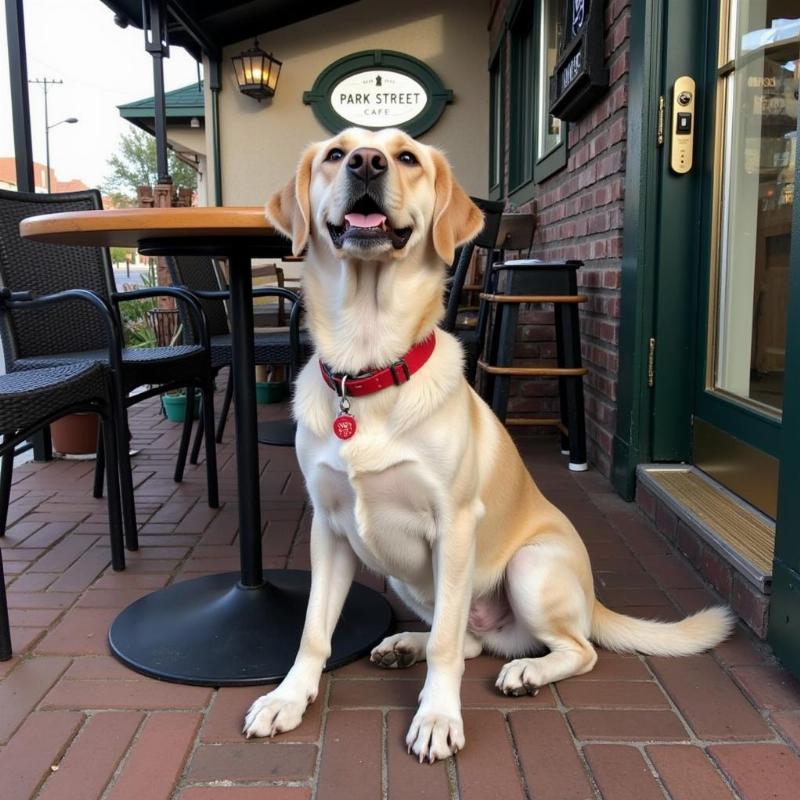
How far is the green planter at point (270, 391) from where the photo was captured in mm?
6008

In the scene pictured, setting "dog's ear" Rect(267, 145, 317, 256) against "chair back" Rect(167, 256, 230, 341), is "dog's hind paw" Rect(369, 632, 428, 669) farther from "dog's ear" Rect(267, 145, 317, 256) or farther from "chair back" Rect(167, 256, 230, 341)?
"chair back" Rect(167, 256, 230, 341)

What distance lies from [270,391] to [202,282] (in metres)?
1.31

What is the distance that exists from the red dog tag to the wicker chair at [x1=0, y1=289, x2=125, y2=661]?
1009 millimetres

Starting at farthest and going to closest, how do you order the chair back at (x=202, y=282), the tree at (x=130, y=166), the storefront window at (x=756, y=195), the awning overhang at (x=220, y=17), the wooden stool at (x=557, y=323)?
the tree at (x=130, y=166) → the awning overhang at (x=220, y=17) → the chair back at (x=202, y=282) → the wooden stool at (x=557, y=323) → the storefront window at (x=756, y=195)

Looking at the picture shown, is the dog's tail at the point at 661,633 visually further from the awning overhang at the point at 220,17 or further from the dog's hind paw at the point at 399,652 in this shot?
the awning overhang at the point at 220,17

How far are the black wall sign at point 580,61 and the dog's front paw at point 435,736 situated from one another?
3010 millimetres

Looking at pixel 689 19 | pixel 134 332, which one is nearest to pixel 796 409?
pixel 689 19

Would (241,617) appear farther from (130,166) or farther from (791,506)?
(130,166)

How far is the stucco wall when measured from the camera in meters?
8.50

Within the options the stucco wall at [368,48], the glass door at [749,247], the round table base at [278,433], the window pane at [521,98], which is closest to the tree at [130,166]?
the stucco wall at [368,48]

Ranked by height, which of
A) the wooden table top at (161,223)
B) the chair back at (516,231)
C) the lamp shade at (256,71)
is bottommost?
the wooden table top at (161,223)

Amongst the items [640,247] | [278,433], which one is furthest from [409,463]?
[278,433]

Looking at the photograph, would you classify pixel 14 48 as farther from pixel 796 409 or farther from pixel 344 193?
pixel 796 409

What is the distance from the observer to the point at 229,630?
7.30ft
